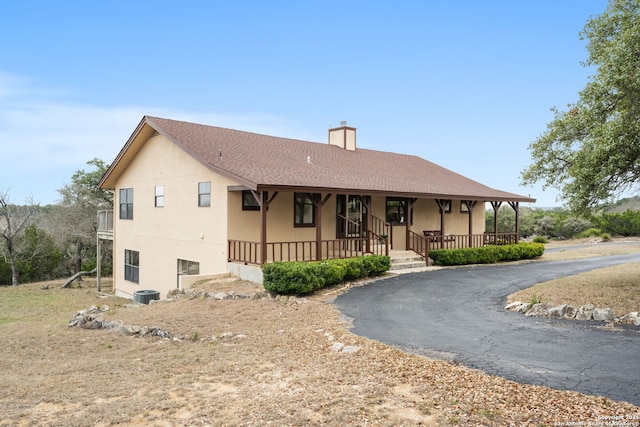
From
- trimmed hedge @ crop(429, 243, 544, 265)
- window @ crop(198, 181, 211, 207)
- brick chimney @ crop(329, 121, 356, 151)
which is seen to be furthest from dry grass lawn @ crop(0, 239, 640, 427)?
brick chimney @ crop(329, 121, 356, 151)

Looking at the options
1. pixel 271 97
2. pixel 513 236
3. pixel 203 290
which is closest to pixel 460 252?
pixel 513 236

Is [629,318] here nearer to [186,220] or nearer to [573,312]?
[573,312]

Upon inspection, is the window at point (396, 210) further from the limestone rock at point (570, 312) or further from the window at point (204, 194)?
the limestone rock at point (570, 312)

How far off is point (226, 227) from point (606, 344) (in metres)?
11.2

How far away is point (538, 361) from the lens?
22.1ft

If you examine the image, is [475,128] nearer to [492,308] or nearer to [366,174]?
[366,174]

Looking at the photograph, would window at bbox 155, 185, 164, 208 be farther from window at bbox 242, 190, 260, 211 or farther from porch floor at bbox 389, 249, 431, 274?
porch floor at bbox 389, 249, 431, 274

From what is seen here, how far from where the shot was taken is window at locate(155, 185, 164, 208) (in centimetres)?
1930

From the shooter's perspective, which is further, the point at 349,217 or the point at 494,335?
the point at 349,217

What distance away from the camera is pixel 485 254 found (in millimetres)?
20766

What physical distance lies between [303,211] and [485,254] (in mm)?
8937

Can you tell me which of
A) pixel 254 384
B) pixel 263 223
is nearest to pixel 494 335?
pixel 254 384

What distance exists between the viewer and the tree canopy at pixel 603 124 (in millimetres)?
10469

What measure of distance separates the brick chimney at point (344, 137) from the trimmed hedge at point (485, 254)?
7.62m
